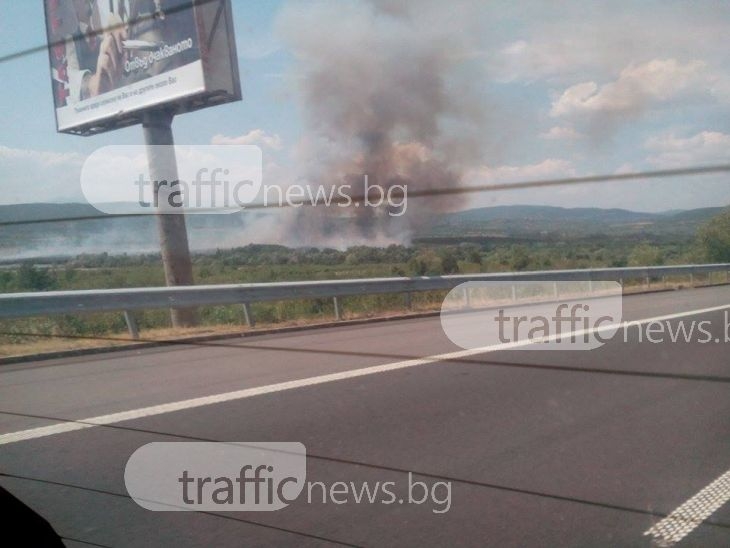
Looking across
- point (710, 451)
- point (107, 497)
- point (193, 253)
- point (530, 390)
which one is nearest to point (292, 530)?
point (107, 497)

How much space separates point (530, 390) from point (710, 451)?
195 centimetres

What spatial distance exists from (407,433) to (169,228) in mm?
8412

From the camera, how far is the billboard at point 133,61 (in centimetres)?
1040

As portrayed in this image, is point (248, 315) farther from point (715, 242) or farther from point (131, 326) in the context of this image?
point (715, 242)

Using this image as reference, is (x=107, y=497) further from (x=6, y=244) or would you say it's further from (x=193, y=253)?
(x=193, y=253)

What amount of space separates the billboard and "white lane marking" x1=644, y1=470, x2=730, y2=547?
886 centimetres

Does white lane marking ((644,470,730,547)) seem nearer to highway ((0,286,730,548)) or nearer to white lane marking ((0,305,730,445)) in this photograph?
highway ((0,286,730,548))

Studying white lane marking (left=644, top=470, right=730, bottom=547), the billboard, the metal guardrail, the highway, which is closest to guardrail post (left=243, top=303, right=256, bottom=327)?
the metal guardrail

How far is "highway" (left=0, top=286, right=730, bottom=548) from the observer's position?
11.4ft

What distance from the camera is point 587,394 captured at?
617cm

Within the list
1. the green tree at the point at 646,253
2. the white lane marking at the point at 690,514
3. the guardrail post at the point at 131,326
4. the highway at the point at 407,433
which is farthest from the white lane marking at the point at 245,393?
the guardrail post at the point at 131,326

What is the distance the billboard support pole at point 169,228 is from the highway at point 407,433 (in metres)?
2.97

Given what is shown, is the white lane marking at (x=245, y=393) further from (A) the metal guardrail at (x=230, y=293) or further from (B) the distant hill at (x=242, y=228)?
(A) the metal guardrail at (x=230, y=293)

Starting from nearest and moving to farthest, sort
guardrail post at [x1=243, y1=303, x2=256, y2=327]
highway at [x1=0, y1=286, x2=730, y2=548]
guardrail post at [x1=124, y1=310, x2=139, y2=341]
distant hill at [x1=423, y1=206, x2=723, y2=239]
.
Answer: highway at [x1=0, y1=286, x2=730, y2=548] → distant hill at [x1=423, y1=206, x2=723, y2=239] → guardrail post at [x1=124, y1=310, x2=139, y2=341] → guardrail post at [x1=243, y1=303, x2=256, y2=327]
